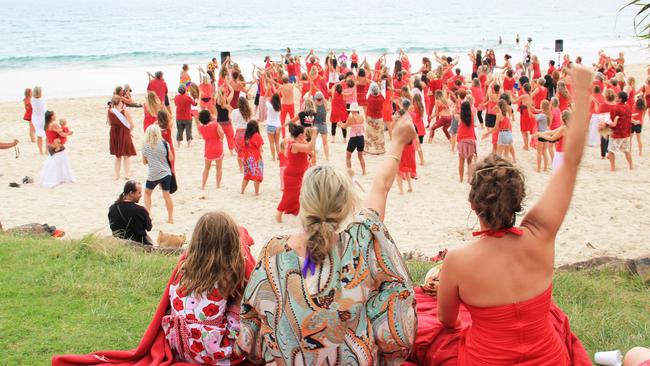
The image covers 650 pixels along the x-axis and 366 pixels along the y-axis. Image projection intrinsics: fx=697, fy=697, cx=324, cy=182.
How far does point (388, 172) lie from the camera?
360cm

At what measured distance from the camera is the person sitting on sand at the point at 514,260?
118 inches

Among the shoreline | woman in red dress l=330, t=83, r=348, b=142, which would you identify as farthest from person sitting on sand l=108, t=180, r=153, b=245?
the shoreline

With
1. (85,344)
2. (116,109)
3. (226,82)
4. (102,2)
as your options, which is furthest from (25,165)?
(102,2)

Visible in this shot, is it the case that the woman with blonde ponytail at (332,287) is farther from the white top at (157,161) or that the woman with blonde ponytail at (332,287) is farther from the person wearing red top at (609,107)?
the person wearing red top at (609,107)

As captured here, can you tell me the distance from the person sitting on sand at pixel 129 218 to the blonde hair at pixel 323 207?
522 cm

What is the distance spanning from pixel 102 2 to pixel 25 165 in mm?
121835

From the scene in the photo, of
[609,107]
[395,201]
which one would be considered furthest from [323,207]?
[609,107]

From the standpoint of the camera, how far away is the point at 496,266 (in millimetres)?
3021

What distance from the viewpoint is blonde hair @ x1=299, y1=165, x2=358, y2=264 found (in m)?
3.17

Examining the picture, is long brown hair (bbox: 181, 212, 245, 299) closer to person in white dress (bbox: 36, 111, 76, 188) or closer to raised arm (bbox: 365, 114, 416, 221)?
raised arm (bbox: 365, 114, 416, 221)

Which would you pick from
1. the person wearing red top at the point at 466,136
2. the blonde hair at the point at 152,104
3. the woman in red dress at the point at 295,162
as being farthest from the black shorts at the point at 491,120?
the blonde hair at the point at 152,104

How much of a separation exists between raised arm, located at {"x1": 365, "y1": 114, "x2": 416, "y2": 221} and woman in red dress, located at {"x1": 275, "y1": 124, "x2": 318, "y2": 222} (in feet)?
19.8

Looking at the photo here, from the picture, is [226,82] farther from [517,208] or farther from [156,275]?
[517,208]

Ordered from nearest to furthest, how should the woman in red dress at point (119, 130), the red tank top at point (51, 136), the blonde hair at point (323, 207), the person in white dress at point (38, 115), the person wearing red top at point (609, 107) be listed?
the blonde hair at point (323, 207) < the red tank top at point (51, 136) < the woman in red dress at point (119, 130) < the person wearing red top at point (609, 107) < the person in white dress at point (38, 115)
